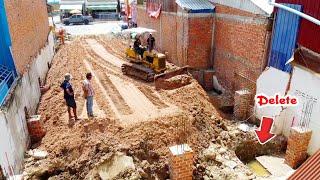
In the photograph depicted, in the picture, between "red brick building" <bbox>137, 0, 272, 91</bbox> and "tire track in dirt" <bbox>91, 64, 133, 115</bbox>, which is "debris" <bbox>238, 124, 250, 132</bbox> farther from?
"tire track in dirt" <bbox>91, 64, 133, 115</bbox>

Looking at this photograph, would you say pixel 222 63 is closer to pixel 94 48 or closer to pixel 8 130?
A: pixel 8 130

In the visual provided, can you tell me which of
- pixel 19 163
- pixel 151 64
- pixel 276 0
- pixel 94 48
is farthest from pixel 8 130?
pixel 94 48

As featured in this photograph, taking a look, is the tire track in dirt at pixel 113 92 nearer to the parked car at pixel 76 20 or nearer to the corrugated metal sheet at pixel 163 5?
the corrugated metal sheet at pixel 163 5

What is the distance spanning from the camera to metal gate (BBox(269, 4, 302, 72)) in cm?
912

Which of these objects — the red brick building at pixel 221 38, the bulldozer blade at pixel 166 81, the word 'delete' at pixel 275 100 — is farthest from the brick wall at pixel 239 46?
the bulldozer blade at pixel 166 81

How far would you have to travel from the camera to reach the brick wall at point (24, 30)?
10.6 meters

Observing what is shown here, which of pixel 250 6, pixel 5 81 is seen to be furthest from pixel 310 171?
pixel 5 81

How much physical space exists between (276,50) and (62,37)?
1861 centimetres

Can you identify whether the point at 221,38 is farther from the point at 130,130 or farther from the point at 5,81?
the point at 5,81

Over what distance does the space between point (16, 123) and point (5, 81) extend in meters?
1.34

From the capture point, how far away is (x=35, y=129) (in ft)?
31.8

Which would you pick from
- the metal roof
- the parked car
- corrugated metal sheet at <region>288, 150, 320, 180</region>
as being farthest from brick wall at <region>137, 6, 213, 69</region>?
the parked car

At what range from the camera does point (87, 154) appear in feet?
28.2

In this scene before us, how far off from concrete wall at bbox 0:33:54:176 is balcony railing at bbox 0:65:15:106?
185 millimetres
